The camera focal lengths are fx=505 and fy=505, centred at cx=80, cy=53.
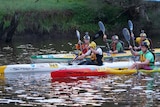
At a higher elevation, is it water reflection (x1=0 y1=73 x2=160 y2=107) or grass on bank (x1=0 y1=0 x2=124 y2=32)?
grass on bank (x1=0 y1=0 x2=124 y2=32)

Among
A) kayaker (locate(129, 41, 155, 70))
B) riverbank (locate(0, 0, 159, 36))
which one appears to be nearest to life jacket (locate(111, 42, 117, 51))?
kayaker (locate(129, 41, 155, 70))

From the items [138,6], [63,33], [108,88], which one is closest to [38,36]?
[63,33]

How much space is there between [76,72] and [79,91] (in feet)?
10.8

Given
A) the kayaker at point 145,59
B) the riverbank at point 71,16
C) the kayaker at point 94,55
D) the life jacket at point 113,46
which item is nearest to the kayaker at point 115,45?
the life jacket at point 113,46

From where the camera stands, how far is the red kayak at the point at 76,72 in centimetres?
1922

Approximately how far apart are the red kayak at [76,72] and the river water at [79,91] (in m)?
0.32

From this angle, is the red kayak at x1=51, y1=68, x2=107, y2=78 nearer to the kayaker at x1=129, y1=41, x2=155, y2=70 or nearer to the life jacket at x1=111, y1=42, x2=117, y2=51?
the kayaker at x1=129, y1=41, x2=155, y2=70

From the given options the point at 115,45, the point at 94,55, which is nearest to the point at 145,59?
the point at 94,55

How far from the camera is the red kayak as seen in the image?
1922 cm

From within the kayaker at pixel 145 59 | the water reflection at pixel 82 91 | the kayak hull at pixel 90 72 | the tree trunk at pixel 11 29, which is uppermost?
the tree trunk at pixel 11 29

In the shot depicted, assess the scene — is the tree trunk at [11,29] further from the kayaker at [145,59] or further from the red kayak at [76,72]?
the kayaker at [145,59]

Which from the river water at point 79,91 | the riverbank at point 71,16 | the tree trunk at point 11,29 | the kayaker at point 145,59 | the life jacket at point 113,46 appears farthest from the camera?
the riverbank at point 71,16

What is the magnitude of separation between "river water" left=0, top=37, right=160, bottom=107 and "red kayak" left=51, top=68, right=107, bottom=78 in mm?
319

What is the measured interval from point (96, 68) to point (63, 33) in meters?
20.8
